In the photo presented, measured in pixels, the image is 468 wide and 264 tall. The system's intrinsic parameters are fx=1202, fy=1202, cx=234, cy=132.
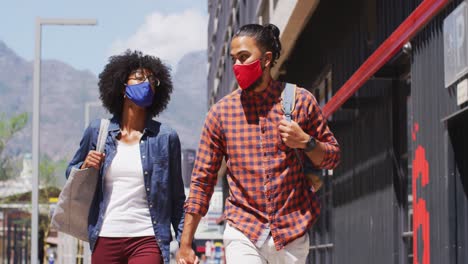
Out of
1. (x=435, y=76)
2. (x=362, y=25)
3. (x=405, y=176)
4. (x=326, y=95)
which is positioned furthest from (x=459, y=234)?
(x=326, y=95)

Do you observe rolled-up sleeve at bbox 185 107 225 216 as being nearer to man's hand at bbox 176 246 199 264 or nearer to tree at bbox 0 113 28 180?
man's hand at bbox 176 246 199 264

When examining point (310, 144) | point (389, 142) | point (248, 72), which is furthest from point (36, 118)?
point (310, 144)

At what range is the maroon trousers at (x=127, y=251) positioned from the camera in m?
7.04

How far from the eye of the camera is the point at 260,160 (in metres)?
5.96

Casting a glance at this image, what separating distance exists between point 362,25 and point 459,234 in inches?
230

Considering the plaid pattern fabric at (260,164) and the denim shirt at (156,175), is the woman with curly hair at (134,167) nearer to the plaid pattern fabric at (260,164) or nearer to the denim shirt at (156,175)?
the denim shirt at (156,175)

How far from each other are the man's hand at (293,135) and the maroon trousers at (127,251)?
1.62 m

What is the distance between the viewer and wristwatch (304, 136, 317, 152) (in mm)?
5809

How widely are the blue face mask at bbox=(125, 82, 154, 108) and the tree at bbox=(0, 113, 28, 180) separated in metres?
61.8

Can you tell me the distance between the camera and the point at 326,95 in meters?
19.3

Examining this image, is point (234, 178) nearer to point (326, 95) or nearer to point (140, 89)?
point (140, 89)

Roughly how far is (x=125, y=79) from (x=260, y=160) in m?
1.81

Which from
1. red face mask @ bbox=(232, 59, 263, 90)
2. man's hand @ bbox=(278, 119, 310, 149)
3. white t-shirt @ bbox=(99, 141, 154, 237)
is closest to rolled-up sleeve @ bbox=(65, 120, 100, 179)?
white t-shirt @ bbox=(99, 141, 154, 237)

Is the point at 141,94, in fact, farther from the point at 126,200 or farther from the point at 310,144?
the point at 310,144
